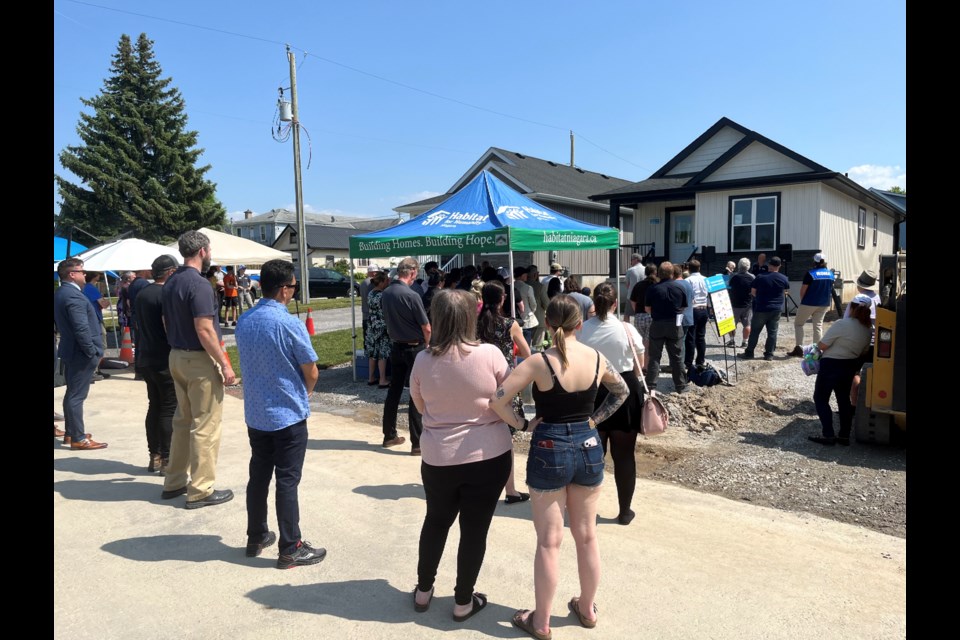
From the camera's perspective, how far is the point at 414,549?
13.7 feet

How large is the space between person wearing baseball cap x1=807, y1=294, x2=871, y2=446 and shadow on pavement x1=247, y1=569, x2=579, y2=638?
14.4ft

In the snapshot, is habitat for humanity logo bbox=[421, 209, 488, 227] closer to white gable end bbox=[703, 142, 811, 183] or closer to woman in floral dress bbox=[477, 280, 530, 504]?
woman in floral dress bbox=[477, 280, 530, 504]

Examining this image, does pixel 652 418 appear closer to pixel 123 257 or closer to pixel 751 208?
pixel 123 257

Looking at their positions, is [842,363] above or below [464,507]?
above

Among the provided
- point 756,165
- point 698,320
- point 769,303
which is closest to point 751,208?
point 756,165

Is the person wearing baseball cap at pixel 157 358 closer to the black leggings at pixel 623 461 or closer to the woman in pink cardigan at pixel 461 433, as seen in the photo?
the woman in pink cardigan at pixel 461 433

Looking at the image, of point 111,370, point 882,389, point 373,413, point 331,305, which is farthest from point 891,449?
point 331,305

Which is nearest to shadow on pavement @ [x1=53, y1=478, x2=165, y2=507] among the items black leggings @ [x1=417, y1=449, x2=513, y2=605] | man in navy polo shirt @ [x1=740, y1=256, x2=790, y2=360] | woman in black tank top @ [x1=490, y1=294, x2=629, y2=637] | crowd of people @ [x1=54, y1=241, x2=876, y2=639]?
crowd of people @ [x1=54, y1=241, x2=876, y2=639]

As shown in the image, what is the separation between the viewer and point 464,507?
3.18 m

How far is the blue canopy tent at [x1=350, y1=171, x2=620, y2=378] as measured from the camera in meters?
8.77

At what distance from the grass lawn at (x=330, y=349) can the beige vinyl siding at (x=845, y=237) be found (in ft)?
44.7

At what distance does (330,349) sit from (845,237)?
54.0ft

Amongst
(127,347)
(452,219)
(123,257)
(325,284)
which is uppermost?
(452,219)
